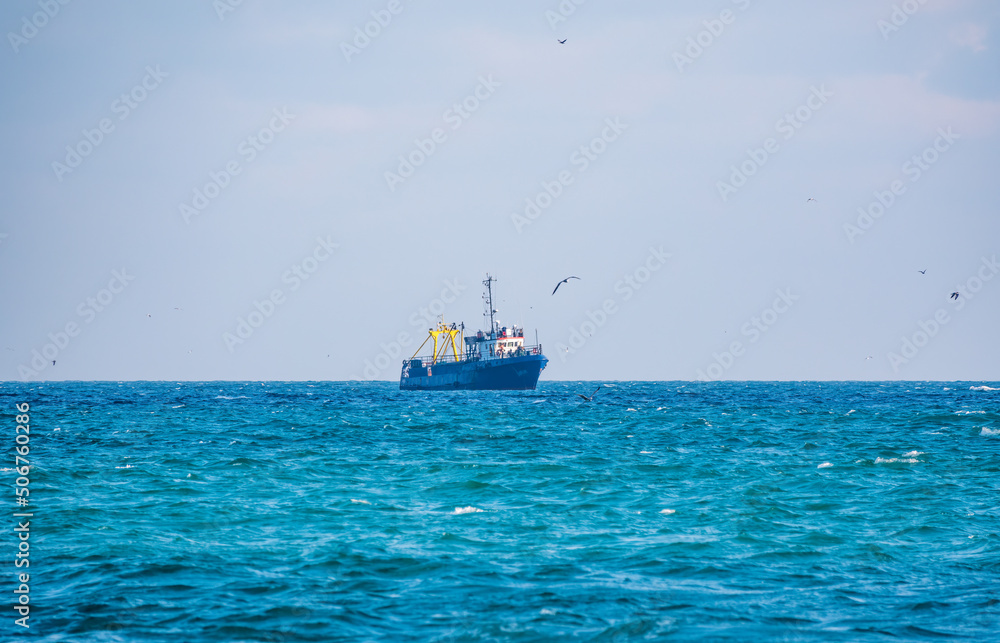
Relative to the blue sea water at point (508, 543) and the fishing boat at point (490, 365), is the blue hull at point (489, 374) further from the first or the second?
the blue sea water at point (508, 543)

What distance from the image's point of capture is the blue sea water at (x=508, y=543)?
40.8 feet

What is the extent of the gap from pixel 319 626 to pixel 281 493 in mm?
12561

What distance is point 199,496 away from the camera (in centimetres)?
2331

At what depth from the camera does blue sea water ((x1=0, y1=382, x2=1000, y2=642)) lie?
12.4 m

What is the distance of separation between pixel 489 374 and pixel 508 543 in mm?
101656

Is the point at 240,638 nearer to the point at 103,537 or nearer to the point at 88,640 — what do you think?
the point at 88,640

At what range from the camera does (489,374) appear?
119312mm

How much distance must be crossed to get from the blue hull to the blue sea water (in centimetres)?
7829

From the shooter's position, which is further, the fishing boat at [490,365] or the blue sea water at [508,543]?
the fishing boat at [490,365]

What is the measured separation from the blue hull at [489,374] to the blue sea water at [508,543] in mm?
78290

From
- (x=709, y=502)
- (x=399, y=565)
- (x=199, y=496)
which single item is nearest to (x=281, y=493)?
(x=199, y=496)

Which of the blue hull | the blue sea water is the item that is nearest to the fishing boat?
the blue hull

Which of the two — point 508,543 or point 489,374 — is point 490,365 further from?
point 508,543

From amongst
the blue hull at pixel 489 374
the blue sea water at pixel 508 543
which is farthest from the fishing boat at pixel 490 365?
the blue sea water at pixel 508 543
